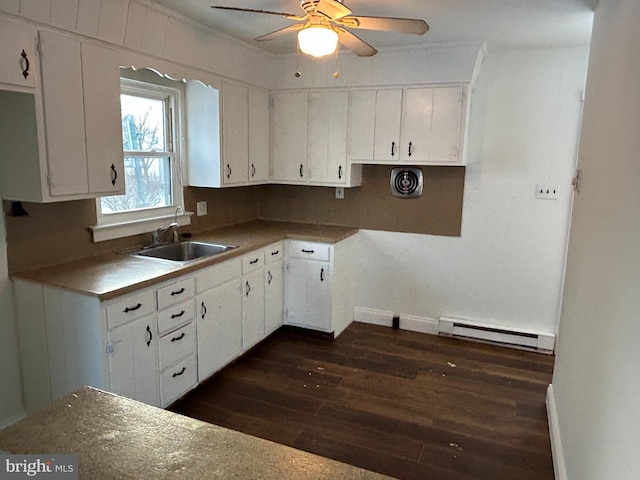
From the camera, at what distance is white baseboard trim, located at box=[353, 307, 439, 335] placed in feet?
13.8

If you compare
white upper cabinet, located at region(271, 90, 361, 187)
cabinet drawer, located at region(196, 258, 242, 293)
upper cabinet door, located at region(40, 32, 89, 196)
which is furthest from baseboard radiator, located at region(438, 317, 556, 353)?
upper cabinet door, located at region(40, 32, 89, 196)

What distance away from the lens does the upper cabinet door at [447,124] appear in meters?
3.61

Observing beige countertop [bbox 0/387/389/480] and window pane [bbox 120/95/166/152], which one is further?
window pane [bbox 120/95/166/152]

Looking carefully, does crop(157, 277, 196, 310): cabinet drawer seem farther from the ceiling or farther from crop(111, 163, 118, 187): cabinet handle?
the ceiling

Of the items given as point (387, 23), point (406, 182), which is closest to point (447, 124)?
point (406, 182)

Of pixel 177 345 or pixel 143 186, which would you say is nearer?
pixel 177 345

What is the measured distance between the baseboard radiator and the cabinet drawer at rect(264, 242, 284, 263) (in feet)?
5.07

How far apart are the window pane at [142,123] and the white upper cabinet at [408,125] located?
1542 millimetres

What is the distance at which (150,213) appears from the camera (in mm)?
3400

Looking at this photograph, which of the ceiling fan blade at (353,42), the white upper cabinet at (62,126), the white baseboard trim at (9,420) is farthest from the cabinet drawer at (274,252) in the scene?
the white baseboard trim at (9,420)

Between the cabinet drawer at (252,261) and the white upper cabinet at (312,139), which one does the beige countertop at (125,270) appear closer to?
the cabinet drawer at (252,261)

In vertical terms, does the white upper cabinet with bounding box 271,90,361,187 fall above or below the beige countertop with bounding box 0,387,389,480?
above

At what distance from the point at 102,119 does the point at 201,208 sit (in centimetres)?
141

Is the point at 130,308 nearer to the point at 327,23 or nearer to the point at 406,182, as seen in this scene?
the point at 327,23
